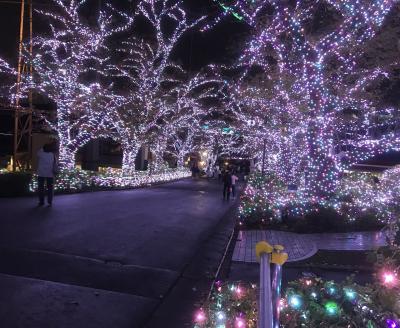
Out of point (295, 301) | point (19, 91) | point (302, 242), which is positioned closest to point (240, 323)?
point (295, 301)

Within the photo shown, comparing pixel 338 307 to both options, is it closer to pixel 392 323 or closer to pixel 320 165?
pixel 392 323

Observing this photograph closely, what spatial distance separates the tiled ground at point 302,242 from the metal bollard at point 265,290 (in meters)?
5.41

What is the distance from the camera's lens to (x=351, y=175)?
24812 mm

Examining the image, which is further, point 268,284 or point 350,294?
point 350,294

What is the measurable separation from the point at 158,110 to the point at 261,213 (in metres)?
16.5

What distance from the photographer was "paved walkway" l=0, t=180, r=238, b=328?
4422 mm

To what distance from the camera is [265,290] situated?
255 centimetres

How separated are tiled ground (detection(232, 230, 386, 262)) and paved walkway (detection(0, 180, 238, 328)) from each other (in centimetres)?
49

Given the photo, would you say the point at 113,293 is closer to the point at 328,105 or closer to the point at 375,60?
the point at 328,105

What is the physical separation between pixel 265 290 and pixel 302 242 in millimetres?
7574

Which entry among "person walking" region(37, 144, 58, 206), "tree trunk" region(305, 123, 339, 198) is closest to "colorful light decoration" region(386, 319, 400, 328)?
"person walking" region(37, 144, 58, 206)

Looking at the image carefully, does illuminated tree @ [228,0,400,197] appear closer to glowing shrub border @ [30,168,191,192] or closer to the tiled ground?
the tiled ground

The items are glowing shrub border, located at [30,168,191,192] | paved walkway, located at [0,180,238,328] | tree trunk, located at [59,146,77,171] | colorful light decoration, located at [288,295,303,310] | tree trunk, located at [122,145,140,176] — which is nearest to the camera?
colorful light decoration, located at [288,295,303,310]

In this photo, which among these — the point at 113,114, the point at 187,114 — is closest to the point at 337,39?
the point at 113,114
